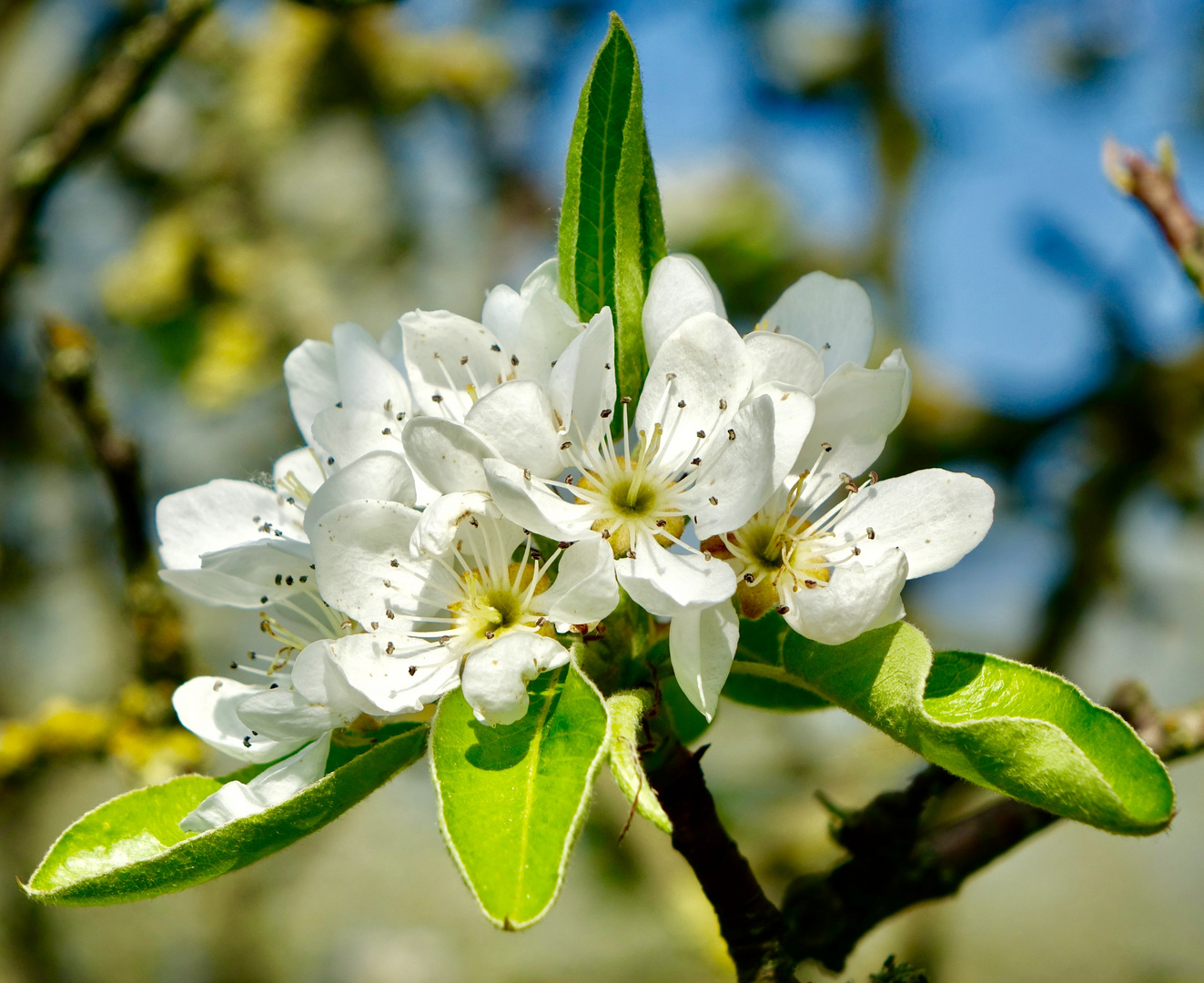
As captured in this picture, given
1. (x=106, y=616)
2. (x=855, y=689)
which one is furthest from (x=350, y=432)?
(x=106, y=616)

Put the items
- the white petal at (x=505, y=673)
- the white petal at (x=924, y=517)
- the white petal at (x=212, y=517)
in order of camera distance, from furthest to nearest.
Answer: the white petal at (x=212, y=517), the white petal at (x=924, y=517), the white petal at (x=505, y=673)

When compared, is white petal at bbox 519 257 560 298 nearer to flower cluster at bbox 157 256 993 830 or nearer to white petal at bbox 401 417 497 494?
flower cluster at bbox 157 256 993 830

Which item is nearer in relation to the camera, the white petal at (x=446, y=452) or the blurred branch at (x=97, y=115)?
the white petal at (x=446, y=452)

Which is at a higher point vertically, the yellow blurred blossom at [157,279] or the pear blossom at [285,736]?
the pear blossom at [285,736]

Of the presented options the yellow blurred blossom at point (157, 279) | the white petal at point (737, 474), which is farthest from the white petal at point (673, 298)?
the yellow blurred blossom at point (157, 279)

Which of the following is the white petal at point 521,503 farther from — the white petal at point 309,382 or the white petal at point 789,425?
the white petal at point 309,382

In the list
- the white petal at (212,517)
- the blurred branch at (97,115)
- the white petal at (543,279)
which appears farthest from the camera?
the blurred branch at (97,115)

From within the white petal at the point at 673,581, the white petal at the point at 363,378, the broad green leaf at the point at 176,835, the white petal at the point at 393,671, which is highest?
the white petal at the point at 363,378
